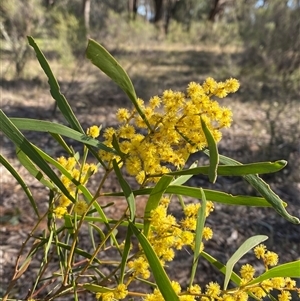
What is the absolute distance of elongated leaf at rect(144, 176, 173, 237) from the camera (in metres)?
0.61

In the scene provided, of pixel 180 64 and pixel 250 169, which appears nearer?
pixel 250 169

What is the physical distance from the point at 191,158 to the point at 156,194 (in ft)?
9.89

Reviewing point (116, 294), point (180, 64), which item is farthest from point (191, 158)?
point (180, 64)

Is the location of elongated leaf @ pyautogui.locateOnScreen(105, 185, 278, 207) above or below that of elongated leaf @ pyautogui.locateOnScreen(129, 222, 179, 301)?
above

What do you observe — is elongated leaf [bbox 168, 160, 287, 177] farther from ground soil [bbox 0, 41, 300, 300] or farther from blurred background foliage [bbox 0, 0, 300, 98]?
blurred background foliage [bbox 0, 0, 300, 98]

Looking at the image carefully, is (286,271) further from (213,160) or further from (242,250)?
(213,160)

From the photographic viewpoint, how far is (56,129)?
0.65m

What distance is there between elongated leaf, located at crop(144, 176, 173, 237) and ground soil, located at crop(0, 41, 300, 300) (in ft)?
4.68

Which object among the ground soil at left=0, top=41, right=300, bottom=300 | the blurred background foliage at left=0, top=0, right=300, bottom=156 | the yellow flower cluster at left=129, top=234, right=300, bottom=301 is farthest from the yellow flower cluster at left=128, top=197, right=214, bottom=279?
the blurred background foliage at left=0, top=0, right=300, bottom=156

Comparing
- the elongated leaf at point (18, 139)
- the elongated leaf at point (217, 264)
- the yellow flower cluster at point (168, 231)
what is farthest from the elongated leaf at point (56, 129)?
the elongated leaf at point (217, 264)

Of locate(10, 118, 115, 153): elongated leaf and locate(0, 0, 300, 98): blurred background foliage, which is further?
locate(0, 0, 300, 98): blurred background foliage

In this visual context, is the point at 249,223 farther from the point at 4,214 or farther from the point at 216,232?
the point at 4,214

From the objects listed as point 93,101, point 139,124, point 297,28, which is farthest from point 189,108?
point 297,28

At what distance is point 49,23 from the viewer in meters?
6.55
